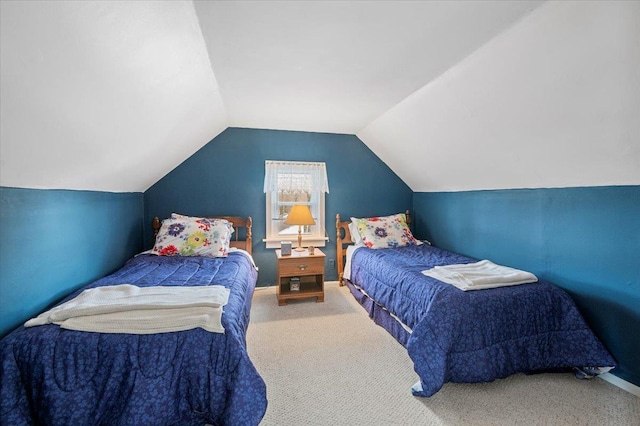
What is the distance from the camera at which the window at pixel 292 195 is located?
372cm

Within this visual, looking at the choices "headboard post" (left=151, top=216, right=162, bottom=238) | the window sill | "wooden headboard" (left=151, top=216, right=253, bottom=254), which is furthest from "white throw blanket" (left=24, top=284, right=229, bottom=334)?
the window sill

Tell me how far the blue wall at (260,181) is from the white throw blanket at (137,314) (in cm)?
196

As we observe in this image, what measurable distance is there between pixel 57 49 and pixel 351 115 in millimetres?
2483

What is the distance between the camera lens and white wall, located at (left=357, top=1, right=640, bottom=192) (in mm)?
1381

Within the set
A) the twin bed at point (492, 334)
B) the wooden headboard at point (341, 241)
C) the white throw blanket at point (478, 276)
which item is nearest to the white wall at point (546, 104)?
the white throw blanket at point (478, 276)

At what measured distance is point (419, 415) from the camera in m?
1.61

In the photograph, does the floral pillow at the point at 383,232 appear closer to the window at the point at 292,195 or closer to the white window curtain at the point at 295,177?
the window at the point at 292,195

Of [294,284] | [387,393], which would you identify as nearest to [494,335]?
[387,393]

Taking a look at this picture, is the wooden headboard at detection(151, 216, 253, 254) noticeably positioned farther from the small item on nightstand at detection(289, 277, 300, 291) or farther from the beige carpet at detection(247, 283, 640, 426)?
the beige carpet at detection(247, 283, 640, 426)

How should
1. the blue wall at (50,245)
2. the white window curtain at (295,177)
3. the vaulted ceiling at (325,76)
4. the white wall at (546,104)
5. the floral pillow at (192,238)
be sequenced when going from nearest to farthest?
the vaulted ceiling at (325,76)
the white wall at (546,104)
the blue wall at (50,245)
the floral pillow at (192,238)
the white window curtain at (295,177)

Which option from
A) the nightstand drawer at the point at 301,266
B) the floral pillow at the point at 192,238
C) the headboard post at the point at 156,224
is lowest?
the nightstand drawer at the point at 301,266

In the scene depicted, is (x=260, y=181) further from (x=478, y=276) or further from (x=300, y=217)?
(x=478, y=276)

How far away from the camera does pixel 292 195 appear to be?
3855 mm

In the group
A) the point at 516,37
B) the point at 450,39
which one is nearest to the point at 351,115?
the point at 450,39
